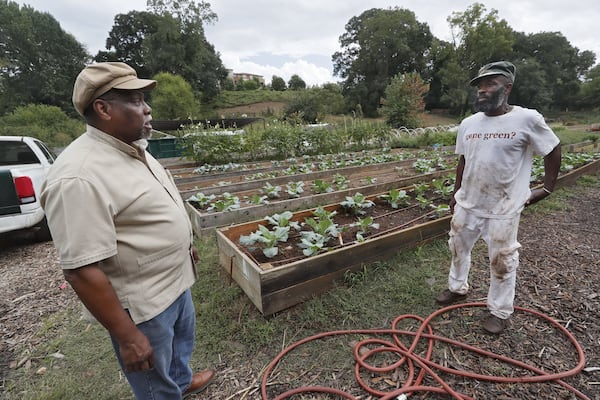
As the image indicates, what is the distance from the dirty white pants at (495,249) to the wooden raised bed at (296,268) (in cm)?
73

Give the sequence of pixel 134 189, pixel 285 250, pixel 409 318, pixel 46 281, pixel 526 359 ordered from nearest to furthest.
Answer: pixel 134 189 < pixel 526 359 < pixel 409 318 < pixel 285 250 < pixel 46 281

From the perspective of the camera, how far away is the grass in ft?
6.08

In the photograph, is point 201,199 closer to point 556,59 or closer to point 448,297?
point 448,297

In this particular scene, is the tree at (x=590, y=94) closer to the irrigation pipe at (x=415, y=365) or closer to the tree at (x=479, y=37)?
the tree at (x=479, y=37)

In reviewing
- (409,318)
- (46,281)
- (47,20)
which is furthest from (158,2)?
(409,318)

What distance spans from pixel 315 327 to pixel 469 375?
3.51ft

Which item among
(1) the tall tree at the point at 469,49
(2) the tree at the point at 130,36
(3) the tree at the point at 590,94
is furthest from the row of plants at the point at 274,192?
(3) the tree at the point at 590,94

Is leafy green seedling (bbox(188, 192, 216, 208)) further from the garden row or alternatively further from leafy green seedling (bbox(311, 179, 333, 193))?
leafy green seedling (bbox(311, 179, 333, 193))

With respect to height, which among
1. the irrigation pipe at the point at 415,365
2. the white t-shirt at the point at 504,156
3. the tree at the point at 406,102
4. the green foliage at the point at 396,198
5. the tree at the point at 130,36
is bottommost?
the irrigation pipe at the point at 415,365

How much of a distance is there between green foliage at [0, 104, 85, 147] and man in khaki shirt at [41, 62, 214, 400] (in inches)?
697

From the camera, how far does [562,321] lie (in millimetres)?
2176

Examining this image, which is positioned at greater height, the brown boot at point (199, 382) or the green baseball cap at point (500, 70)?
the green baseball cap at point (500, 70)

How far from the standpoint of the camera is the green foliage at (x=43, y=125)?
14.4 m

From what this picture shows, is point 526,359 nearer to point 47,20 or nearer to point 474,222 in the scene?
point 474,222
